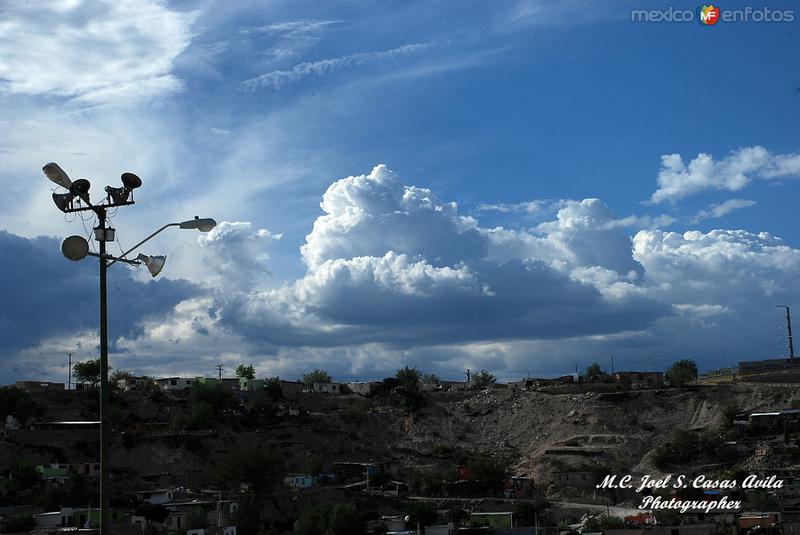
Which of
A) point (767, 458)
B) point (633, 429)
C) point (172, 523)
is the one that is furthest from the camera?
→ point (633, 429)

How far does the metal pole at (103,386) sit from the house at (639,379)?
91.3 metres

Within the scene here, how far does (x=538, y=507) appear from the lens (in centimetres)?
6116

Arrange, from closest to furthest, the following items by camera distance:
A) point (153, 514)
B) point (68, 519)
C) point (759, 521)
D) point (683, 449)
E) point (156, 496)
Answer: point (759, 521) < point (68, 519) < point (153, 514) < point (156, 496) < point (683, 449)

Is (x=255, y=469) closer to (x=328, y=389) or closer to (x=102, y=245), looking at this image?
(x=328, y=389)

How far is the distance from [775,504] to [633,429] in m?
29.2

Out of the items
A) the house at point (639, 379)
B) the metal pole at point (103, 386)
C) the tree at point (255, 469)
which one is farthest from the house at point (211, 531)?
the house at point (639, 379)

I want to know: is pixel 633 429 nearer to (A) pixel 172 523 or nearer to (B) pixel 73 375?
(A) pixel 172 523

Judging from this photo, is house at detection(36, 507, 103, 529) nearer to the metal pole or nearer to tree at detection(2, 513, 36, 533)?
tree at detection(2, 513, 36, 533)

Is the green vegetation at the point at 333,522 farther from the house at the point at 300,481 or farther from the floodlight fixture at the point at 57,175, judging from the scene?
the floodlight fixture at the point at 57,175

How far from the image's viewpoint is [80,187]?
31.5 feet

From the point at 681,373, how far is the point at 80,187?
3759 inches

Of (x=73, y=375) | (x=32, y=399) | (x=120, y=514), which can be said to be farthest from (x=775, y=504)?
(x=73, y=375)

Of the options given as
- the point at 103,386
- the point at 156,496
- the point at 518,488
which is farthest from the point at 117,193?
the point at 518,488

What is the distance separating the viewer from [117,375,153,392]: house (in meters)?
93.5
